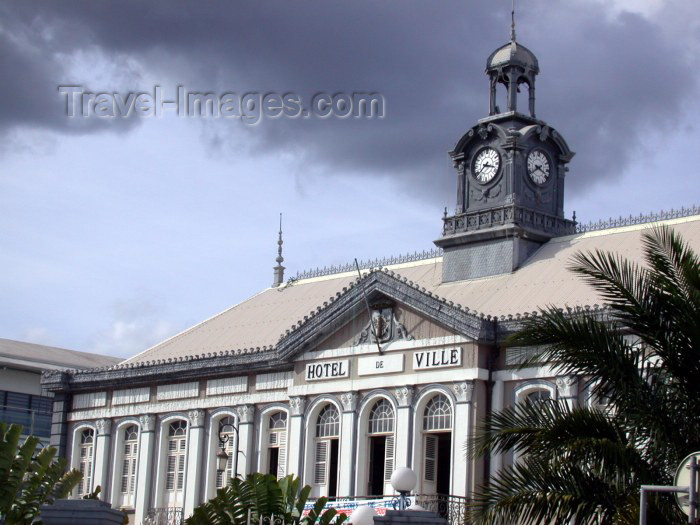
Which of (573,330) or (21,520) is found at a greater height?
(573,330)

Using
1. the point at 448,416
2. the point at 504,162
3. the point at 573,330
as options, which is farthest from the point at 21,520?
the point at 504,162

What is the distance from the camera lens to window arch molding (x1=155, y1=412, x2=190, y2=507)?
47906 millimetres

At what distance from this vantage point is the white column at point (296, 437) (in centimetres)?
4350

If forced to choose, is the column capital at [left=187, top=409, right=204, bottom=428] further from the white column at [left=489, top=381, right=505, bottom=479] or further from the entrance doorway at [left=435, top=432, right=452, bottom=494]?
the white column at [left=489, top=381, right=505, bottom=479]

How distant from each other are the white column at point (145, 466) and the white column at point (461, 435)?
1327cm

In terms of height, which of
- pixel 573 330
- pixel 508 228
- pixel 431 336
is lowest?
pixel 573 330

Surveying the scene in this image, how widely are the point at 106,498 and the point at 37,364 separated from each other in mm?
18817

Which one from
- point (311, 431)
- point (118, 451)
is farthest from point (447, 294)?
point (118, 451)

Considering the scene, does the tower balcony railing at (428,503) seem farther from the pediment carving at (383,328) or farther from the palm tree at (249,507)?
the palm tree at (249,507)

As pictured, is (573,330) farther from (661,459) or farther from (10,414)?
(10,414)

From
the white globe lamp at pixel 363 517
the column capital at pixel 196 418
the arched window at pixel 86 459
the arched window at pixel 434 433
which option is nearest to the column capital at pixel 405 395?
the arched window at pixel 434 433

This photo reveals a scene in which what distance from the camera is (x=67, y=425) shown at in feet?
170

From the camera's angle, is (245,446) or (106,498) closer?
(245,446)

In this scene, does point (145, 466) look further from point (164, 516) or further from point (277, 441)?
point (277, 441)
